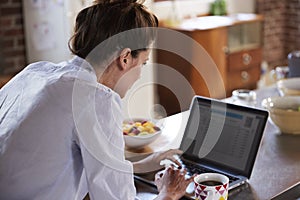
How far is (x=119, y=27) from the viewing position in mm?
1568

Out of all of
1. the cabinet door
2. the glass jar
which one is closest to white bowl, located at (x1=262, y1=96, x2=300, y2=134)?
the glass jar

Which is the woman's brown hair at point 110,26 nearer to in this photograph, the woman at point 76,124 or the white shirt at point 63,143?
the woman at point 76,124

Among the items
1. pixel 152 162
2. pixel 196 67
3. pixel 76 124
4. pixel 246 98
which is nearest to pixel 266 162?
pixel 152 162

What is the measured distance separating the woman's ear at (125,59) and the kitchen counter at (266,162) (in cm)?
42

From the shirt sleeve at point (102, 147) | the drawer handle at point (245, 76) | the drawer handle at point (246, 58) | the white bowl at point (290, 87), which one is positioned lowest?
the drawer handle at point (245, 76)

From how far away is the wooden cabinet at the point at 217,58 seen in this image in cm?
470

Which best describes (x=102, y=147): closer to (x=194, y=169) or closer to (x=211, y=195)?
(x=211, y=195)

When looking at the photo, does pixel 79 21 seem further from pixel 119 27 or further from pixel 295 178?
pixel 295 178

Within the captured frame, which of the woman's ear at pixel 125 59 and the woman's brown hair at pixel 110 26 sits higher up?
the woman's brown hair at pixel 110 26

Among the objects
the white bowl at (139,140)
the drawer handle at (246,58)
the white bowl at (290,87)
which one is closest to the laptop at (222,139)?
the white bowl at (139,140)

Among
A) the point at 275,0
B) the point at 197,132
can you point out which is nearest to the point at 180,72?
the point at 275,0

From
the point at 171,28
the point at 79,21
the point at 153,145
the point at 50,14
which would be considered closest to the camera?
the point at 79,21

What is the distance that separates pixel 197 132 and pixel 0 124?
75 centimetres

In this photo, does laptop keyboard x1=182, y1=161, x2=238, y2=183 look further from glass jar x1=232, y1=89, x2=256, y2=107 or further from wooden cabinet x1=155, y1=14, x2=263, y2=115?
wooden cabinet x1=155, y1=14, x2=263, y2=115
